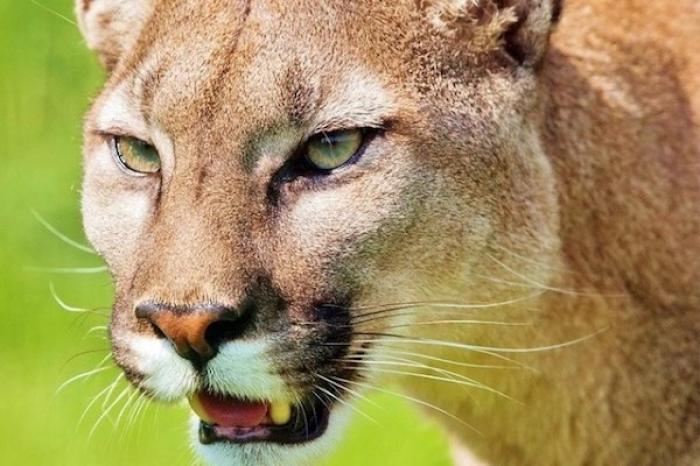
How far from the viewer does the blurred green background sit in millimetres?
5949

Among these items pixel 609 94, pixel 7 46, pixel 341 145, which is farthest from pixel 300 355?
pixel 7 46

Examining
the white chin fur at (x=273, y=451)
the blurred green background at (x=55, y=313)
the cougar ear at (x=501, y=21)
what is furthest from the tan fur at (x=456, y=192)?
the blurred green background at (x=55, y=313)

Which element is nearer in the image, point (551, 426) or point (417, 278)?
point (417, 278)

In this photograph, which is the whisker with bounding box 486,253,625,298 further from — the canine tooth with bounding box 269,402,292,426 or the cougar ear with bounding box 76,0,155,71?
the cougar ear with bounding box 76,0,155,71

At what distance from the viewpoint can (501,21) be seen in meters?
3.83

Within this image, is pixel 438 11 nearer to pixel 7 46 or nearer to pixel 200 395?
pixel 200 395

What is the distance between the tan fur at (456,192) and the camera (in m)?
3.60

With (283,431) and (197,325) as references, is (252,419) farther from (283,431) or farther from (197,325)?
(197,325)

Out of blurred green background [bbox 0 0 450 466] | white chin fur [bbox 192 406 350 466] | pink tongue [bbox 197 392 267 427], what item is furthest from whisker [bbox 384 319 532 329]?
blurred green background [bbox 0 0 450 466]

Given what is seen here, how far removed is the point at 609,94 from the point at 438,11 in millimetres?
554

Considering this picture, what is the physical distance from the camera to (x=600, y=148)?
4066 millimetres

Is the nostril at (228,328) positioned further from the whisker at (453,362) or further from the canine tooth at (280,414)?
the whisker at (453,362)

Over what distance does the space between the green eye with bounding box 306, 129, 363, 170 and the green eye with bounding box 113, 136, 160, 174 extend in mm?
392

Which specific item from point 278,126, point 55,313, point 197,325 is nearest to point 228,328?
point 197,325
